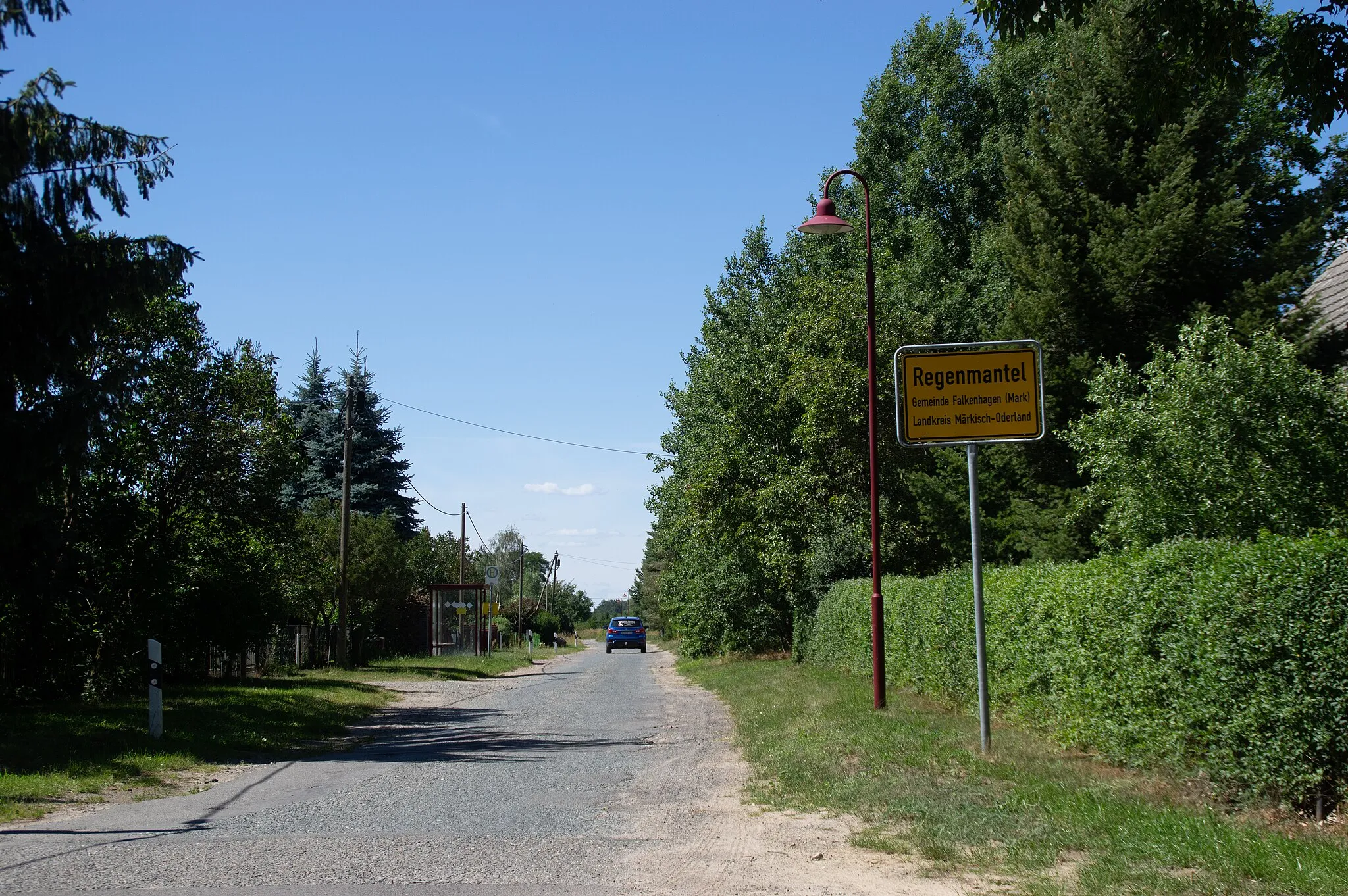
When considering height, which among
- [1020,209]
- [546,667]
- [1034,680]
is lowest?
[546,667]

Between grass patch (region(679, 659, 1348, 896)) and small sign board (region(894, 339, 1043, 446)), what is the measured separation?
319 centimetres

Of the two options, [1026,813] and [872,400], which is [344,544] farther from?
[1026,813]

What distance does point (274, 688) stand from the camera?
77.5 feet

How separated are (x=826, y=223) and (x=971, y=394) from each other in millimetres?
4128

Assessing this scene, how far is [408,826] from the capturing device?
8.60 meters

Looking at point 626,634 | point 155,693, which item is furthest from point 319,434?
point 155,693

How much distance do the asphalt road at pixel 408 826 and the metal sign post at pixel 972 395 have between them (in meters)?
4.29

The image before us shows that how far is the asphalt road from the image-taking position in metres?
6.77

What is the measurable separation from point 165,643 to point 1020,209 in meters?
20.3

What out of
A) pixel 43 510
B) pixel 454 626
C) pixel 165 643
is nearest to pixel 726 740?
pixel 43 510

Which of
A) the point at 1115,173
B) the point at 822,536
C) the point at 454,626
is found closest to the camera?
the point at 1115,173

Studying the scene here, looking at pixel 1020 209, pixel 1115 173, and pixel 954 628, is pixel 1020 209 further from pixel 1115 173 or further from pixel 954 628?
pixel 954 628

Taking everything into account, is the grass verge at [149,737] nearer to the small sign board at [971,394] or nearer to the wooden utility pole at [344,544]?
the wooden utility pole at [344,544]

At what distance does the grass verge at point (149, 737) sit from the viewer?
1088 cm
